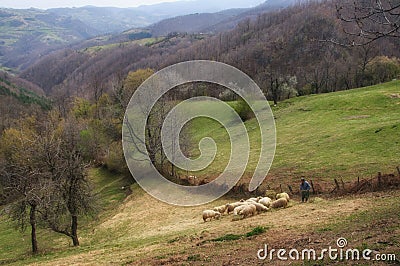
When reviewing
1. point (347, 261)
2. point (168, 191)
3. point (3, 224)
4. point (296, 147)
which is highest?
point (347, 261)

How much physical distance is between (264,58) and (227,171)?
438 ft

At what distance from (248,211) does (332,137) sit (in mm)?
23499

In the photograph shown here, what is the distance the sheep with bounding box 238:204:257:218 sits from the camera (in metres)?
24.0

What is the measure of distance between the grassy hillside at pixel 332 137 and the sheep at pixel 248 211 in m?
9.61

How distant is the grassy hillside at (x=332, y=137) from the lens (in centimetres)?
3209

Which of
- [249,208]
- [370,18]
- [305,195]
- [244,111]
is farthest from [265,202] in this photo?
[244,111]

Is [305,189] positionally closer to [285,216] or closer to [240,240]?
[285,216]

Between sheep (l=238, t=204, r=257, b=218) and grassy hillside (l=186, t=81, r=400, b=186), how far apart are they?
961cm

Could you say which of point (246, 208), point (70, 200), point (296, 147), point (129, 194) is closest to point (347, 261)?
point (246, 208)

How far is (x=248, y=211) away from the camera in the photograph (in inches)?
943

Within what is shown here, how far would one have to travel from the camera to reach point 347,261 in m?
11.5

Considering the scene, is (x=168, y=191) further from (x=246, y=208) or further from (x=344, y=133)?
(x=344, y=133)

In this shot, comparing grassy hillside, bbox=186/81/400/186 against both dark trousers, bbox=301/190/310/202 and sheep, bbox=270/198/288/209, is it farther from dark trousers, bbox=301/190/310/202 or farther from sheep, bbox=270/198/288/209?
sheep, bbox=270/198/288/209

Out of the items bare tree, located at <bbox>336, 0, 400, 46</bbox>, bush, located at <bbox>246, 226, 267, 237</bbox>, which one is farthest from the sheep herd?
bare tree, located at <bbox>336, 0, 400, 46</bbox>
